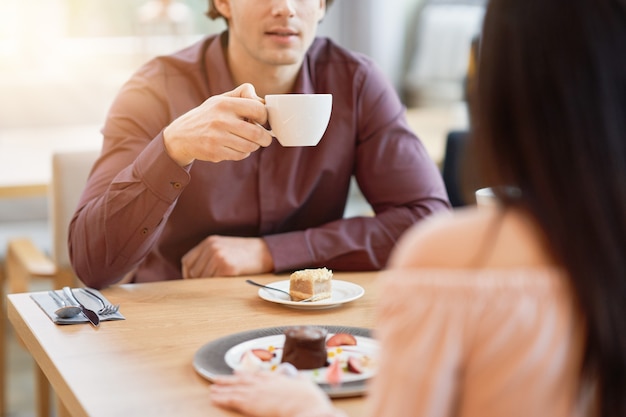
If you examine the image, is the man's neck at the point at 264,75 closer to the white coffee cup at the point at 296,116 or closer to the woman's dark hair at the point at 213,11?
the woman's dark hair at the point at 213,11

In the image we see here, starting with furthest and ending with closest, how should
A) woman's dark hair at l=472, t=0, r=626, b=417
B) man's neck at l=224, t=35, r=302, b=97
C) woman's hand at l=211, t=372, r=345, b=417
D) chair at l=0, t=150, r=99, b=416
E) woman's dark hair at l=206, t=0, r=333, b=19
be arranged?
chair at l=0, t=150, r=99, b=416, woman's dark hair at l=206, t=0, r=333, b=19, man's neck at l=224, t=35, r=302, b=97, woman's hand at l=211, t=372, r=345, b=417, woman's dark hair at l=472, t=0, r=626, b=417

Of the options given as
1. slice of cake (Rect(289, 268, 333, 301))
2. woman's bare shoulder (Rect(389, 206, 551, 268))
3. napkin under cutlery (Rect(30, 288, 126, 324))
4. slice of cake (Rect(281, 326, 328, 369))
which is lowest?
napkin under cutlery (Rect(30, 288, 126, 324))

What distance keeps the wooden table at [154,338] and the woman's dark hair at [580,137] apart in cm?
33

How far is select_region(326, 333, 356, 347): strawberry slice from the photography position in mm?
1180

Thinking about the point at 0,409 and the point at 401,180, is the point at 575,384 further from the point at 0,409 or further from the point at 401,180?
the point at 0,409

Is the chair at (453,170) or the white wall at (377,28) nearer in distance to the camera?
the chair at (453,170)

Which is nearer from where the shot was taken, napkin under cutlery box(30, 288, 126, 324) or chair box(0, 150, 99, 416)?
napkin under cutlery box(30, 288, 126, 324)

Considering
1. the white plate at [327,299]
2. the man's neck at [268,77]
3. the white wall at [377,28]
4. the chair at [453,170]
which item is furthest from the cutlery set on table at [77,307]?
the white wall at [377,28]

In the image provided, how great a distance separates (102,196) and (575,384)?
108 centimetres

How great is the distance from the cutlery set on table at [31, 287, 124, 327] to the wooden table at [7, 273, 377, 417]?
0.01m

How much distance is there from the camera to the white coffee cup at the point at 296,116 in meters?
1.45

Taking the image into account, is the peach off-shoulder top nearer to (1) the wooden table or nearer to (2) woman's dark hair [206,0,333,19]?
(1) the wooden table

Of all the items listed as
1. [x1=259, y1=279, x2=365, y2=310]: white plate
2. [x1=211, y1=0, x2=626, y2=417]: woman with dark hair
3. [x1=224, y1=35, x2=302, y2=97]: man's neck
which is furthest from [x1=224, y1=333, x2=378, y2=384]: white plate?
[x1=224, y1=35, x2=302, y2=97]: man's neck

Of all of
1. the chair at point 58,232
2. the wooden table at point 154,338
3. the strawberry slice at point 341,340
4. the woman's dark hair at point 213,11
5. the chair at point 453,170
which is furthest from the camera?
the chair at point 453,170
